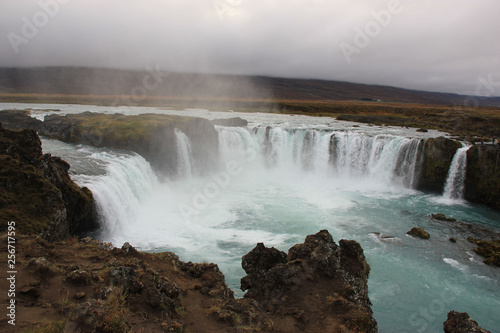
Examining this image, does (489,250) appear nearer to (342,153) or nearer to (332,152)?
(342,153)

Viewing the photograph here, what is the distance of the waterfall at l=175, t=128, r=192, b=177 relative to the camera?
102 ft

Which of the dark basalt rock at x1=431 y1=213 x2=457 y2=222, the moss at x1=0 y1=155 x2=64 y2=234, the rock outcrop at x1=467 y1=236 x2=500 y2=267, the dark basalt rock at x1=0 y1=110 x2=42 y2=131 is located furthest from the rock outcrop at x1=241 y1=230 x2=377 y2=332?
the dark basalt rock at x1=0 y1=110 x2=42 y2=131

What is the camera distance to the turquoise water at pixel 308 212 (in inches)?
547

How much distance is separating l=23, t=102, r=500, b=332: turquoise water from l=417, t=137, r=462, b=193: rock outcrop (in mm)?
1096

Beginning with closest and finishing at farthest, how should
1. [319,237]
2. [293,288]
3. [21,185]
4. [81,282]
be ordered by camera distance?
[81,282], [293,288], [319,237], [21,185]

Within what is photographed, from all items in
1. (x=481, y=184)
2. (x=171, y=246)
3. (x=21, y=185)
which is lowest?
(x=171, y=246)

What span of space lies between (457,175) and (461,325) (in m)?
23.8

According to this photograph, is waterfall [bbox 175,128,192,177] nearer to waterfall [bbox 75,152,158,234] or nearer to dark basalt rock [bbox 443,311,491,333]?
waterfall [bbox 75,152,158,234]

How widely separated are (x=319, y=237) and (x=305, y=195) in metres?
18.7

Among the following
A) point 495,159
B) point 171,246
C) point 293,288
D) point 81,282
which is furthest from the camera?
point 495,159

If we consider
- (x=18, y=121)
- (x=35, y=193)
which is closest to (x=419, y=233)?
(x=35, y=193)

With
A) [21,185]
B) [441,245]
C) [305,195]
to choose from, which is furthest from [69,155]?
[441,245]

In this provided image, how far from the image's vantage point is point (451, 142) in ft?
93.4

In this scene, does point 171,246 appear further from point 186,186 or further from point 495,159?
point 495,159
